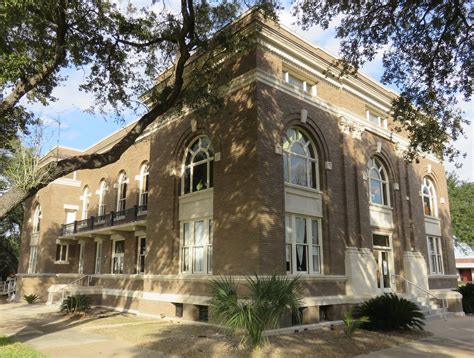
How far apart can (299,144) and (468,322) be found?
10319 millimetres

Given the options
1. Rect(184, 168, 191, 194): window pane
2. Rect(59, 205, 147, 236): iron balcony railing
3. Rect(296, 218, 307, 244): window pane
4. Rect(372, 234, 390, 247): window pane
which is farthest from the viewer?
Rect(59, 205, 147, 236): iron balcony railing

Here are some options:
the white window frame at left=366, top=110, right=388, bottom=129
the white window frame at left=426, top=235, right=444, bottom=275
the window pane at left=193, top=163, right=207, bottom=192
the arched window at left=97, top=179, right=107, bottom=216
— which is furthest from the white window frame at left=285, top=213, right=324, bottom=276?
the arched window at left=97, top=179, right=107, bottom=216

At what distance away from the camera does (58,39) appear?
1194cm

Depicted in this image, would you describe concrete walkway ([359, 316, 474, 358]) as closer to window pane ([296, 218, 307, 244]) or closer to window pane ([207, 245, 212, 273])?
window pane ([296, 218, 307, 244])

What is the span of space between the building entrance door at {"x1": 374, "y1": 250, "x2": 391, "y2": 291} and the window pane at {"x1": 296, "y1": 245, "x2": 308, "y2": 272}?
5902 millimetres

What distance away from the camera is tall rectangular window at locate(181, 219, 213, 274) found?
1716 cm

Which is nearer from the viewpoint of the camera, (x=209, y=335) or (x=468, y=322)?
(x=209, y=335)

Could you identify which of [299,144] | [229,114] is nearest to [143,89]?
[229,114]

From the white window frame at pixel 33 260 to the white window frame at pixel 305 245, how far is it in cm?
2371

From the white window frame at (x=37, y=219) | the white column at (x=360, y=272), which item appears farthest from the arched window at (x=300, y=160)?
the white window frame at (x=37, y=219)

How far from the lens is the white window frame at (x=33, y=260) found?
32044 mm

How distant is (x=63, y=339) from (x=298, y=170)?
35.5 ft

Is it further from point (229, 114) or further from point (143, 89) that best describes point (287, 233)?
point (143, 89)

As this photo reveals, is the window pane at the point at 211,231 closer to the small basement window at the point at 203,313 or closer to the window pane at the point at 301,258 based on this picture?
the small basement window at the point at 203,313
